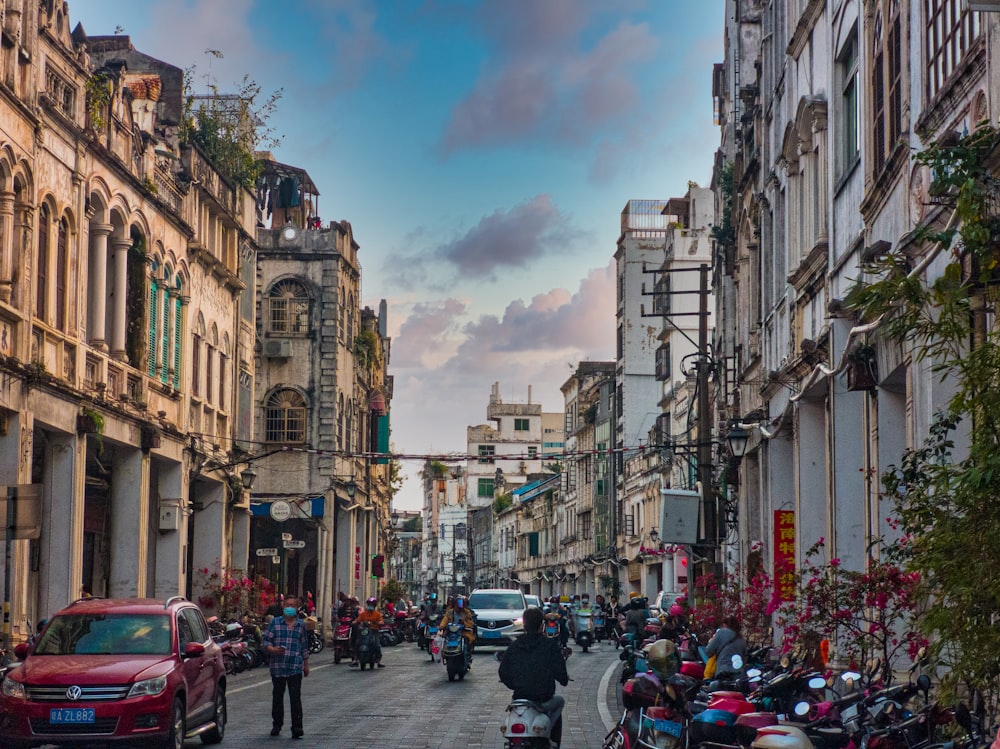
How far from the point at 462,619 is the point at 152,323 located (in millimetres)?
9850

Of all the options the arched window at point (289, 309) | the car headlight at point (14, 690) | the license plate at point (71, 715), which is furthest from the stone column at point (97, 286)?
the arched window at point (289, 309)

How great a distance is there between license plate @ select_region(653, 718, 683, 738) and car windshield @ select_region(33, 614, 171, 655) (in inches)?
232

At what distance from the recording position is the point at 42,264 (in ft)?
91.6

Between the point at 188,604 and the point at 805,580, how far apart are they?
11.1 m

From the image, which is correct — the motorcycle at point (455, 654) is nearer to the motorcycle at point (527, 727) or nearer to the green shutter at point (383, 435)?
the motorcycle at point (527, 727)

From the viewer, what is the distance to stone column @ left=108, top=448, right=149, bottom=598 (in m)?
33.2

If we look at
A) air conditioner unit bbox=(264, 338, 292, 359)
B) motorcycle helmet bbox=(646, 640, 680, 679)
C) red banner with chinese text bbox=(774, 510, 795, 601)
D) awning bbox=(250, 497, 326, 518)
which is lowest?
motorcycle helmet bbox=(646, 640, 680, 679)

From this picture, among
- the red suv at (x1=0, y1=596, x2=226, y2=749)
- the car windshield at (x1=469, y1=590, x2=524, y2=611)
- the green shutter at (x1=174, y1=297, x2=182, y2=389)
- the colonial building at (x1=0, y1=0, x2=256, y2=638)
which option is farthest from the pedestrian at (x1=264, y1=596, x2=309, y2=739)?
the car windshield at (x1=469, y1=590, x2=524, y2=611)

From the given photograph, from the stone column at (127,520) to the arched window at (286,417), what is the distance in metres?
21.9

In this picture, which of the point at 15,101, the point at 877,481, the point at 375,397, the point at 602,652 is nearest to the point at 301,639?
the point at 877,481

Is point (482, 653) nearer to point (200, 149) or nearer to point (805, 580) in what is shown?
point (200, 149)

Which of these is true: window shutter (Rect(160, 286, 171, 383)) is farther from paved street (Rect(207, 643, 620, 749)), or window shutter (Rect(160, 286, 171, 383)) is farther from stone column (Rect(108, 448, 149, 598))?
paved street (Rect(207, 643, 620, 749))

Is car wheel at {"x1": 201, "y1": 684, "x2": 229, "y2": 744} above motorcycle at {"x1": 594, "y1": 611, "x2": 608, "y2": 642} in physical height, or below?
above

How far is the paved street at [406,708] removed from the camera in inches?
709
